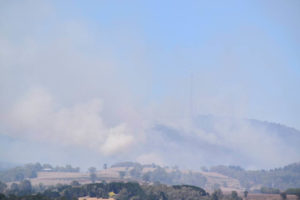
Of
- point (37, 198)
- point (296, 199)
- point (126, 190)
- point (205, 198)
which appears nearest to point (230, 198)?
point (205, 198)

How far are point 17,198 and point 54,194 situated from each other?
39.6 m

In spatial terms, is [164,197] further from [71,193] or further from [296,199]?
[296,199]

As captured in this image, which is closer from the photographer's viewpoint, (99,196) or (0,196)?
(0,196)

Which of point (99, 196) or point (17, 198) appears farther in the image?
point (99, 196)

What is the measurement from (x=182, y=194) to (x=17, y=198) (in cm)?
7063

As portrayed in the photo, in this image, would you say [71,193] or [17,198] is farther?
[71,193]

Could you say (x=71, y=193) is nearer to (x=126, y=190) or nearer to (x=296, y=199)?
(x=126, y=190)

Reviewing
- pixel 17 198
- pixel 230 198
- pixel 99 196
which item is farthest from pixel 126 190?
pixel 17 198

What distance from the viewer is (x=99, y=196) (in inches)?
7643

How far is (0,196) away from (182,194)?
75.2m

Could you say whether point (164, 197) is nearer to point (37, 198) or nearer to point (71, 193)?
point (71, 193)

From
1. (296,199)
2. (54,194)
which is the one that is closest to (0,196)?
(54,194)

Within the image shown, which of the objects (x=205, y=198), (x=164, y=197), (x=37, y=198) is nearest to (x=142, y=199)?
(x=164, y=197)

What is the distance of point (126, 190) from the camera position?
197 m
